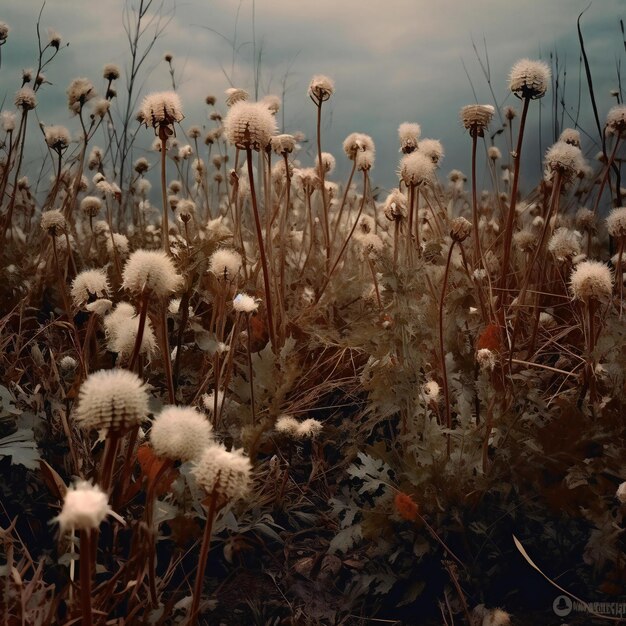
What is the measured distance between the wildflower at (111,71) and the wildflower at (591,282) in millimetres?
2572

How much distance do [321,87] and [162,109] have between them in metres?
0.99

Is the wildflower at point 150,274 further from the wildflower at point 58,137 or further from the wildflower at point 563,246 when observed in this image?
the wildflower at point 58,137

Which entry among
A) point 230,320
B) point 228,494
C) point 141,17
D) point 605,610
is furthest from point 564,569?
point 141,17

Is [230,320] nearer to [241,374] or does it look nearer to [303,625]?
[241,374]

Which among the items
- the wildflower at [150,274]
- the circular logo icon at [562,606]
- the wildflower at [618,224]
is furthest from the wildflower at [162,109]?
the circular logo icon at [562,606]

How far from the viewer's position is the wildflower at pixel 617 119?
8.44 ft

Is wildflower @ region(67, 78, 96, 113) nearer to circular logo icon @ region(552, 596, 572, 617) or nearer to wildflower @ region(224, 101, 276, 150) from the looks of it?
wildflower @ region(224, 101, 276, 150)

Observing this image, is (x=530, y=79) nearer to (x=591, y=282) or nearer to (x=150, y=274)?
(x=591, y=282)

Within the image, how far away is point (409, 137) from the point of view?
9.29 feet

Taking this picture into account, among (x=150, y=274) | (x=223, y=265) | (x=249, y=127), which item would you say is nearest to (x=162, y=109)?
(x=249, y=127)

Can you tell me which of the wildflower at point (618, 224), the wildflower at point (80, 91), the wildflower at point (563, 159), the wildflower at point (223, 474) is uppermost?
the wildflower at point (80, 91)

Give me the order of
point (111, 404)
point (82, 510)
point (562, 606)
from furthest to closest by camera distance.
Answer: point (562, 606), point (111, 404), point (82, 510)

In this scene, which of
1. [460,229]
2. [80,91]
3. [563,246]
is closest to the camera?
[460,229]

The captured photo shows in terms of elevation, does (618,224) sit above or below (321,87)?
below
